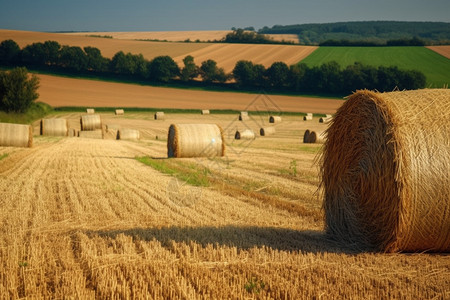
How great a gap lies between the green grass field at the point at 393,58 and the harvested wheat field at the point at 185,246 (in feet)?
182

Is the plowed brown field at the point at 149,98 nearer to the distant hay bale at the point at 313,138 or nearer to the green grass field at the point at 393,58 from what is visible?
the green grass field at the point at 393,58

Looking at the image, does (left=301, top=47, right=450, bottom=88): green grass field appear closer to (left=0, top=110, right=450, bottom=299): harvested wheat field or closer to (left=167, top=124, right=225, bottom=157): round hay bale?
(left=167, top=124, right=225, bottom=157): round hay bale

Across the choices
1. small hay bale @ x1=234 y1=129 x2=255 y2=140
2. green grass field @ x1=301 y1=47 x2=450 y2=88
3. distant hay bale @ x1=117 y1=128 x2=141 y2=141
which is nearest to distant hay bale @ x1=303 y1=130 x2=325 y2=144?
small hay bale @ x1=234 y1=129 x2=255 y2=140

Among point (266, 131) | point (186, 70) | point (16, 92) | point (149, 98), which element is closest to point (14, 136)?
point (266, 131)

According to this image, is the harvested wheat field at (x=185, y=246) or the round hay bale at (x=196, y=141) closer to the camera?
the harvested wheat field at (x=185, y=246)

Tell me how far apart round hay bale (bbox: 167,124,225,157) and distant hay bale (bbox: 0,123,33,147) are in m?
6.58

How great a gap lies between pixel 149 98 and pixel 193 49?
2764cm

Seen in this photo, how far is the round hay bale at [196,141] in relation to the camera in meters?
17.3

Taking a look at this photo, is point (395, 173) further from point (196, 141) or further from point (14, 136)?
point (14, 136)

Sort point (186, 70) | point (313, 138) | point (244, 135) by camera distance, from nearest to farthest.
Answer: point (313, 138)
point (244, 135)
point (186, 70)

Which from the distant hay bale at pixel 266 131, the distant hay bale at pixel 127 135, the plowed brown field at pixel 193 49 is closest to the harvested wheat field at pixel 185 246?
the distant hay bale at pixel 127 135

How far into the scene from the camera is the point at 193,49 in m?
88.8

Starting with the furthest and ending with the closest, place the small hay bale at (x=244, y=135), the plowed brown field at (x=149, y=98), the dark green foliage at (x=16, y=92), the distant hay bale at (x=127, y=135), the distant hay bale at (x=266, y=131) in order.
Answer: the plowed brown field at (x=149, y=98) < the dark green foliage at (x=16, y=92) < the distant hay bale at (x=266, y=131) < the distant hay bale at (x=127, y=135) < the small hay bale at (x=244, y=135)

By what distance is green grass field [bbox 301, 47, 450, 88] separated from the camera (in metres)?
67.9
